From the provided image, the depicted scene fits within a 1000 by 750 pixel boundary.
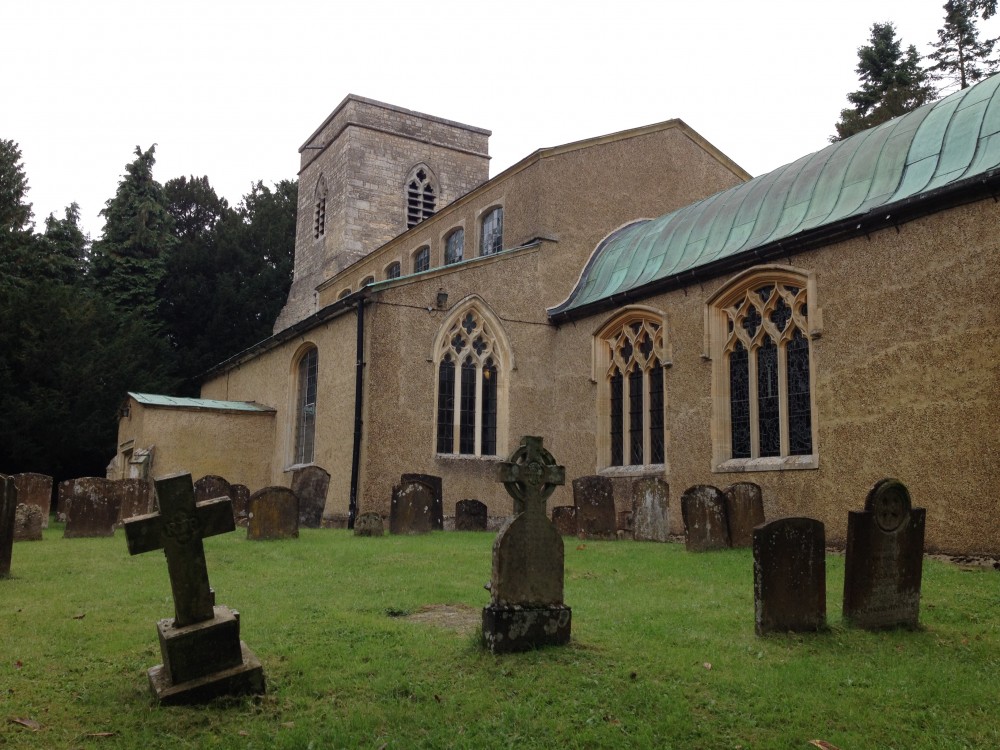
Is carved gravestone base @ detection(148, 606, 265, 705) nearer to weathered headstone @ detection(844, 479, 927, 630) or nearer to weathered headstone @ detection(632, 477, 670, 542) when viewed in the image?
weathered headstone @ detection(844, 479, 927, 630)

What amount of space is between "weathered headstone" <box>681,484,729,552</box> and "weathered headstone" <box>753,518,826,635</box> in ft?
15.2

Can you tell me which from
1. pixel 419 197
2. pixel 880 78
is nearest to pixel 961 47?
pixel 880 78

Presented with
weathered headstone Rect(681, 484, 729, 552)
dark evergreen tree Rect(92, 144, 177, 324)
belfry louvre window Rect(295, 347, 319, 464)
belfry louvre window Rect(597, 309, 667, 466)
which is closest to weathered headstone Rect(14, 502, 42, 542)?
belfry louvre window Rect(295, 347, 319, 464)

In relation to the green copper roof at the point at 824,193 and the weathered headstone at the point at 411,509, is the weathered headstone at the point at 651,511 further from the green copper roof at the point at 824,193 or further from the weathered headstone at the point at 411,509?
the green copper roof at the point at 824,193

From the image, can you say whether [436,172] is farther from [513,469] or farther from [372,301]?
[513,469]

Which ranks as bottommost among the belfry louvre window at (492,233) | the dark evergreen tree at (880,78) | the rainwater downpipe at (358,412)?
the rainwater downpipe at (358,412)

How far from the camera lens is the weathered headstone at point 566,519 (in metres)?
14.1

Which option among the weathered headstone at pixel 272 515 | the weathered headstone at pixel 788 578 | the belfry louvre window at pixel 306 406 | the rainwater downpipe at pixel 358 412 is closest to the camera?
the weathered headstone at pixel 788 578

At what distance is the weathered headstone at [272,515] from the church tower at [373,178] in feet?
62.1

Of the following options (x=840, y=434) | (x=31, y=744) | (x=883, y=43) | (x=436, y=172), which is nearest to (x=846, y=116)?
(x=883, y=43)

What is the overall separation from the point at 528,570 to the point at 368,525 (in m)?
8.03

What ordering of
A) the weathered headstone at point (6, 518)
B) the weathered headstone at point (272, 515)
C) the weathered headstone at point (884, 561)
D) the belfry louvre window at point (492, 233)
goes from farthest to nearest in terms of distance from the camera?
the belfry louvre window at point (492, 233)
the weathered headstone at point (272, 515)
the weathered headstone at point (6, 518)
the weathered headstone at point (884, 561)

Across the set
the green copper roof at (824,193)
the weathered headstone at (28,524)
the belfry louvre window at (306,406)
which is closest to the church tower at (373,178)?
the belfry louvre window at (306,406)

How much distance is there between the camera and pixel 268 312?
38.8 m
